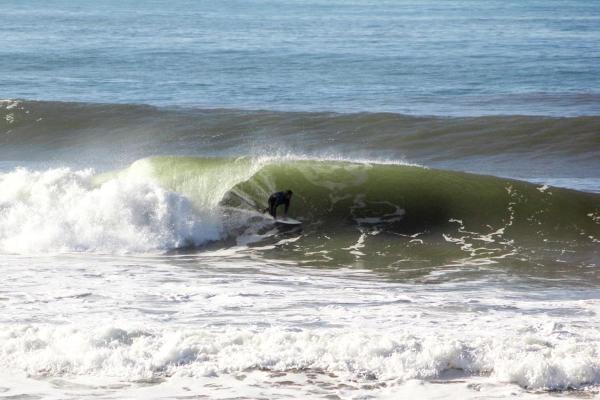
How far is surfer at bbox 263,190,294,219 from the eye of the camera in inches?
553

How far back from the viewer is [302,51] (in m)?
42.0

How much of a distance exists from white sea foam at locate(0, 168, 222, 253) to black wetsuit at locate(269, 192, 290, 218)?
863mm

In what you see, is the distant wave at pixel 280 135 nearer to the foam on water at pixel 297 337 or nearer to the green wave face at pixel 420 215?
the green wave face at pixel 420 215

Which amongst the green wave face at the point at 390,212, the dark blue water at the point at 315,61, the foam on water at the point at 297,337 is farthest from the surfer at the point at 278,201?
the dark blue water at the point at 315,61

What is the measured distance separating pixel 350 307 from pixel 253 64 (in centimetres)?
2853

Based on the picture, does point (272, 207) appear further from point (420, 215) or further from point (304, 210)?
point (420, 215)

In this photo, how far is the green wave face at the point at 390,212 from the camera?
12273 mm

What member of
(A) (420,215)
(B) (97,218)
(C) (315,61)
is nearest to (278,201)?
(A) (420,215)

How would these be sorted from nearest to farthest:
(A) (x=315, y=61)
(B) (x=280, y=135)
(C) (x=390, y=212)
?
(C) (x=390, y=212) → (B) (x=280, y=135) → (A) (x=315, y=61)

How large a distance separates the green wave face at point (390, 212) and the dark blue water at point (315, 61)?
10731 millimetres

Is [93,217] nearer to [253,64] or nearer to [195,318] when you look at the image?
[195,318]

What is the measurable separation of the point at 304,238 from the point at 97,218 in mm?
2816

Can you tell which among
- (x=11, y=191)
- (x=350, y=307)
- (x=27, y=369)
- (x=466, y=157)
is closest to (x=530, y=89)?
(x=466, y=157)

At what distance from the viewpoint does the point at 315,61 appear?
124ft
